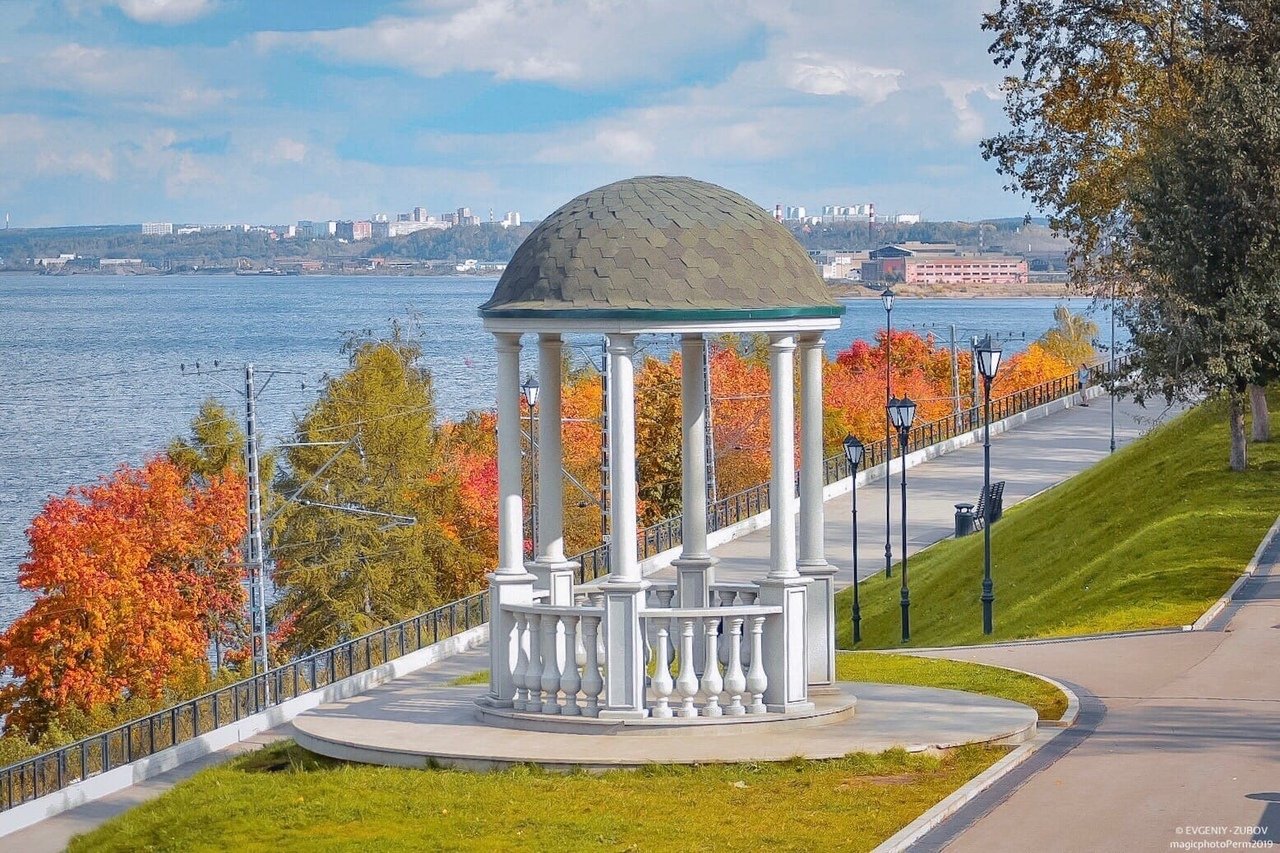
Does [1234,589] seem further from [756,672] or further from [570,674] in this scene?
[570,674]

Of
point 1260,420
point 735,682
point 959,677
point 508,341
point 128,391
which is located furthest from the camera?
point 128,391

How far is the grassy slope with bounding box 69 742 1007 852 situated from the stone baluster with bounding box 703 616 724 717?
133 cm

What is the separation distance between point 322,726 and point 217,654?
154 ft

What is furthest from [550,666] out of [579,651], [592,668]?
[579,651]

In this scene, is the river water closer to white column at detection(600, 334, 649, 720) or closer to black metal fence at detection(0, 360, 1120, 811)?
black metal fence at detection(0, 360, 1120, 811)

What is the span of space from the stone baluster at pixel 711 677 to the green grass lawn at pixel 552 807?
4.27 feet

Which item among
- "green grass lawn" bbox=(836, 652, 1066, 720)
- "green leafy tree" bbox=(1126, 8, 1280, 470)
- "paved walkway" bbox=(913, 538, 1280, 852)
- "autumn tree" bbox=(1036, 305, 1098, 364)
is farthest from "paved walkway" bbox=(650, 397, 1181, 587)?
"autumn tree" bbox=(1036, 305, 1098, 364)

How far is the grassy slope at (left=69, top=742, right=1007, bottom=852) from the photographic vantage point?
443 inches

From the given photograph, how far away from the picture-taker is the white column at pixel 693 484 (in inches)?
666

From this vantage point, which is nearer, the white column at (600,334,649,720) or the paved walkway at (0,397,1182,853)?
the white column at (600,334,649,720)

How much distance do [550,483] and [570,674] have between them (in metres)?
2.19

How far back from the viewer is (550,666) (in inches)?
577

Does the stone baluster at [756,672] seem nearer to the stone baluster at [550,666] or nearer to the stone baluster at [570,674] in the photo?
the stone baluster at [570,674]

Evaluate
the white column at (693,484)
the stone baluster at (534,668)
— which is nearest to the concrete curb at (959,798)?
the stone baluster at (534,668)
